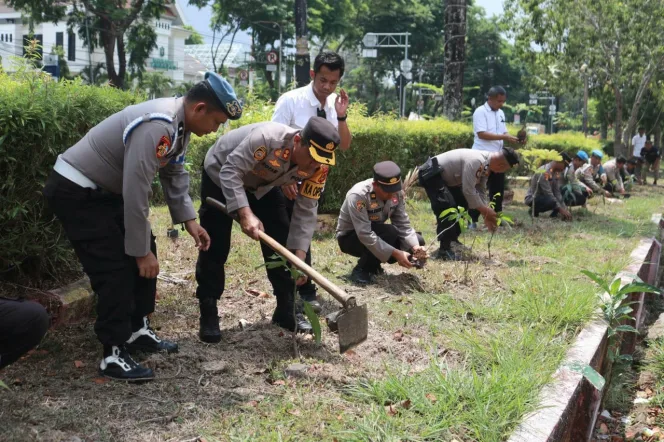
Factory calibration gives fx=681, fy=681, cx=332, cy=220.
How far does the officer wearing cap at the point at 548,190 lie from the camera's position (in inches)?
386

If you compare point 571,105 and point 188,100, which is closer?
point 188,100

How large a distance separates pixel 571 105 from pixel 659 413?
273 ft

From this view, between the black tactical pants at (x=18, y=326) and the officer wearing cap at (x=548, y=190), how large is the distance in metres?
8.05

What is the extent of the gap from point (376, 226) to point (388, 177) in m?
0.57

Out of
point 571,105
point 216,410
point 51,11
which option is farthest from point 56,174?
point 571,105

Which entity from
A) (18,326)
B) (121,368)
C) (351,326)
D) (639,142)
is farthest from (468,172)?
(639,142)

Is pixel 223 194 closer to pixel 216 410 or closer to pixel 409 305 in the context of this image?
pixel 216 410

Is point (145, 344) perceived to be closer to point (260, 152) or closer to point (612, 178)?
point (260, 152)

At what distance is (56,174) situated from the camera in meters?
3.19

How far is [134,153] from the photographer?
3002 mm

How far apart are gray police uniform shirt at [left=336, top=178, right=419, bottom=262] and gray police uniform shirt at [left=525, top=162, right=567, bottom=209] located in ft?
15.9

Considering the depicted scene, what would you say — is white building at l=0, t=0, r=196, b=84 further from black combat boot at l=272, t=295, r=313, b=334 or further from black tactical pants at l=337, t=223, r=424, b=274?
black combat boot at l=272, t=295, r=313, b=334

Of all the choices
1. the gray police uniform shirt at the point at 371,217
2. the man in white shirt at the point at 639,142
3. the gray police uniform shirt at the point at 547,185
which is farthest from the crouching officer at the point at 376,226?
the man in white shirt at the point at 639,142

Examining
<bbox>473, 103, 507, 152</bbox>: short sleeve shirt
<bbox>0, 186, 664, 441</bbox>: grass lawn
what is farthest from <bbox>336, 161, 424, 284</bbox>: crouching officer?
<bbox>473, 103, 507, 152</bbox>: short sleeve shirt
